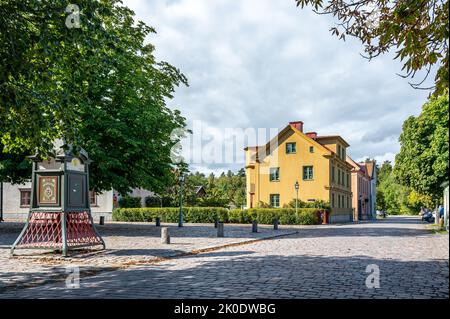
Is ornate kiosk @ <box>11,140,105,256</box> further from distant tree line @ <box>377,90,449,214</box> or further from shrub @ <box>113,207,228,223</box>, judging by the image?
distant tree line @ <box>377,90,449,214</box>

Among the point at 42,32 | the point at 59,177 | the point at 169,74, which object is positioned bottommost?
the point at 59,177

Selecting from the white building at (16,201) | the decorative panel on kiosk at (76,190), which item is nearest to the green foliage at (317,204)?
the decorative panel on kiosk at (76,190)

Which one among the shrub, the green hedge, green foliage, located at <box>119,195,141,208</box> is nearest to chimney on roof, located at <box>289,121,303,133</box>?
the green hedge

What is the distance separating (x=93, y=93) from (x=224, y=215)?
19647 millimetres

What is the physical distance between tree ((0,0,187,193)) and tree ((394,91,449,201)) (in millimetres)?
17980

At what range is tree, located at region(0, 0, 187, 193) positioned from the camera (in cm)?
783

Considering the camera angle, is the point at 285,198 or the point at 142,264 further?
the point at 285,198

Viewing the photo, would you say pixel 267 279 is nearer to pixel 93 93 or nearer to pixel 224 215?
pixel 93 93

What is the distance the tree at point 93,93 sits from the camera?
308 inches

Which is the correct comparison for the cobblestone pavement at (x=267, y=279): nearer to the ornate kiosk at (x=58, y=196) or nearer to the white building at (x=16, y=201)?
the ornate kiosk at (x=58, y=196)

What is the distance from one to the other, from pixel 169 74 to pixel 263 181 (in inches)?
837
